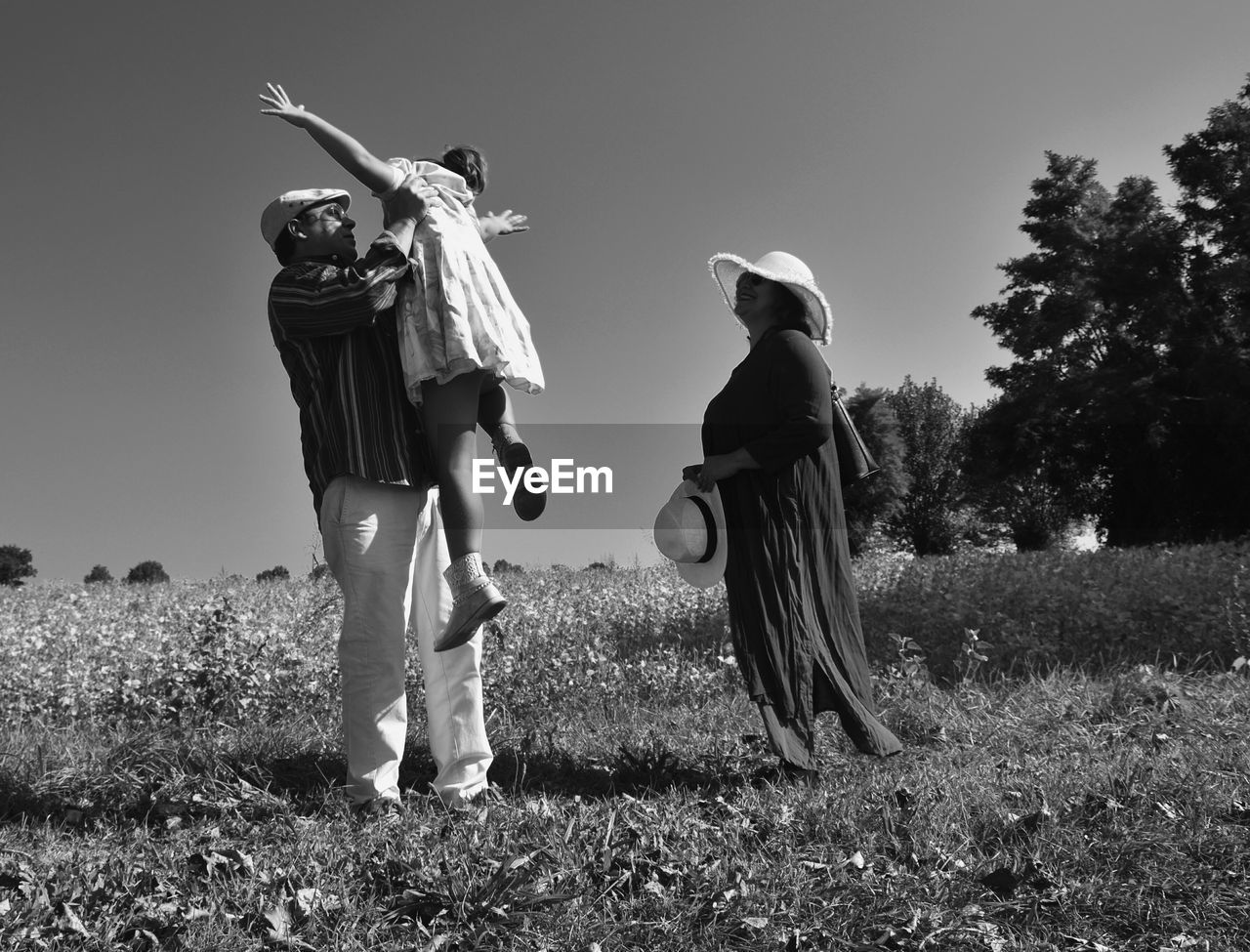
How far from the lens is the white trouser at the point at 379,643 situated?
3.79 meters

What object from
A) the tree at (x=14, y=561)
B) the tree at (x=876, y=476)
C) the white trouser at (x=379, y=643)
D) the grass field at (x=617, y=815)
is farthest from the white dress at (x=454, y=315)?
the tree at (x=876, y=476)

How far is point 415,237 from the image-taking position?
388 cm

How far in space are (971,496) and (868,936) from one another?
41.9 m

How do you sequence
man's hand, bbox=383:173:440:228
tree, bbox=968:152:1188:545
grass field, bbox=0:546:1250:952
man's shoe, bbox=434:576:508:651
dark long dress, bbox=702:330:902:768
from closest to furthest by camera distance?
grass field, bbox=0:546:1250:952 < man's shoe, bbox=434:576:508:651 < man's hand, bbox=383:173:440:228 < dark long dress, bbox=702:330:902:768 < tree, bbox=968:152:1188:545

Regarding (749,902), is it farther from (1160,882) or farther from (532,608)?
(532,608)

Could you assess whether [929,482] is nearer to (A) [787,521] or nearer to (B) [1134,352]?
(B) [1134,352]

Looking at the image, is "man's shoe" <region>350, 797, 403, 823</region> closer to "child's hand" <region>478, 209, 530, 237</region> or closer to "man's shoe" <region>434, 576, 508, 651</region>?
"man's shoe" <region>434, 576, 508, 651</region>

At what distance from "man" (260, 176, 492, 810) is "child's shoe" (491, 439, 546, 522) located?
31 cm

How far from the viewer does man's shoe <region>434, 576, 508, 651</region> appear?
359 cm

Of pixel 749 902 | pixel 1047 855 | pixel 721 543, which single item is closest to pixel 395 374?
pixel 721 543

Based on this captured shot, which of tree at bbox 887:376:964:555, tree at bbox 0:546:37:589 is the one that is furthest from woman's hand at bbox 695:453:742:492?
tree at bbox 887:376:964:555

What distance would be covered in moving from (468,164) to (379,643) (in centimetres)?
210

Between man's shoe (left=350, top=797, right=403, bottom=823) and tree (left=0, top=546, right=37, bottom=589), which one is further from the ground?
tree (left=0, top=546, right=37, bottom=589)

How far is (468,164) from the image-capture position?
438 centimetres
